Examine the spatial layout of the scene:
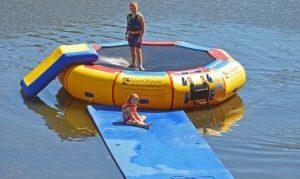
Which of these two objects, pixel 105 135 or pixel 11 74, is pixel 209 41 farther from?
pixel 105 135

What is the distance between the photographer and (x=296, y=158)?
8.51 metres

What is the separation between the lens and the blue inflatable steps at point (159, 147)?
7.66 metres

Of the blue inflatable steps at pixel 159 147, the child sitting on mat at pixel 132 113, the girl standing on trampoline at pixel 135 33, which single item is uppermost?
the girl standing on trampoline at pixel 135 33

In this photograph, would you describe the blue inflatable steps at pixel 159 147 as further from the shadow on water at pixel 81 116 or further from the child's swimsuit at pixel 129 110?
the shadow on water at pixel 81 116

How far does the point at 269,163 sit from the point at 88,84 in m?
3.43

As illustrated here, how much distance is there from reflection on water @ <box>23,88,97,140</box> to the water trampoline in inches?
8.8

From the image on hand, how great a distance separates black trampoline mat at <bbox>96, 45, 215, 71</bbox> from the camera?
10836 millimetres

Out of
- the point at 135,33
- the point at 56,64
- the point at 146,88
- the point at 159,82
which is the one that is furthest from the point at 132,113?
the point at 135,33

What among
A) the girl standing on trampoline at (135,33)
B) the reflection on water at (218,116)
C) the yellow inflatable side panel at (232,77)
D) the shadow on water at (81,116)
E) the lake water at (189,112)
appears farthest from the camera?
the girl standing on trampoline at (135,33)

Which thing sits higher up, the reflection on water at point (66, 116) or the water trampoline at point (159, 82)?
the water trampoline at point (159, 82)

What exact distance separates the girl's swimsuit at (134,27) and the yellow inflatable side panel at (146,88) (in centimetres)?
113

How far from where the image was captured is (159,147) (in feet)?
27.8

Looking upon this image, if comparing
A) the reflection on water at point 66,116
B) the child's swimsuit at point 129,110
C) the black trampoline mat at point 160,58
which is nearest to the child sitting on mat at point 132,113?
the child's swimsuit at point 129,110

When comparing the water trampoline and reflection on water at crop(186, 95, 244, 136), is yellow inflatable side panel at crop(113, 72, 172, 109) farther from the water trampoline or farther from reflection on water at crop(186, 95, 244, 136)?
reflection on water at crop(186, 95, 244, 136)
